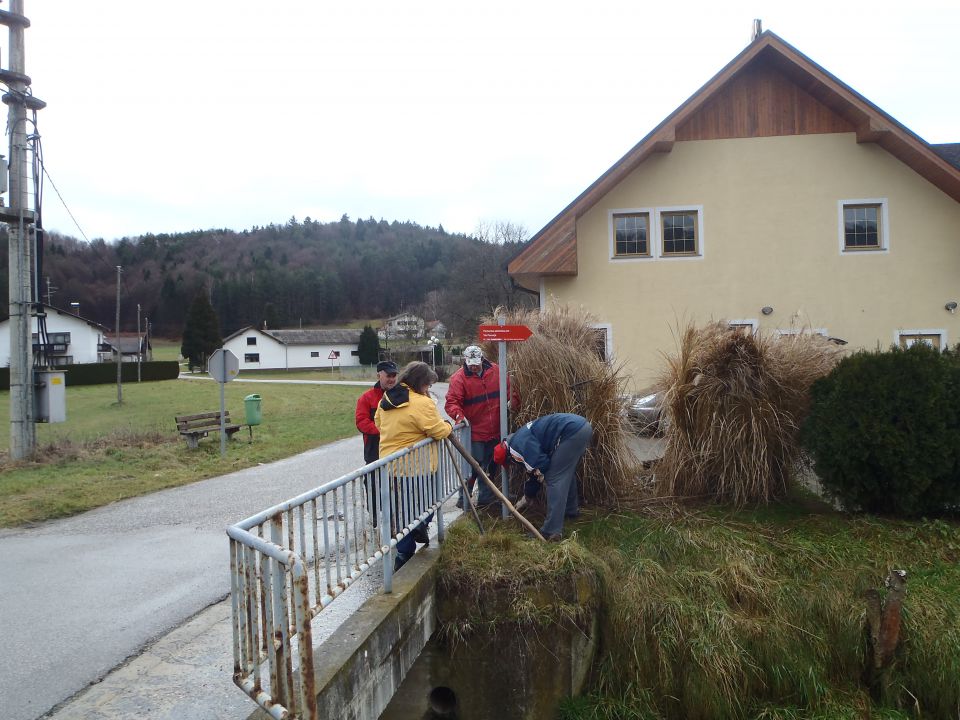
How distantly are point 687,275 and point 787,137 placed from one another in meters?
3.45

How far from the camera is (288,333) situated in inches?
3514

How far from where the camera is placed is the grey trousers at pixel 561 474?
675cm

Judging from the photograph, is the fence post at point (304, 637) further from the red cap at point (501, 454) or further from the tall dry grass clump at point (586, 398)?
the tall dry grass clump at point (586, 398)

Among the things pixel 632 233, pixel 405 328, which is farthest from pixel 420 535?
pixel 405 328

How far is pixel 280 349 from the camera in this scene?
86.6 meters

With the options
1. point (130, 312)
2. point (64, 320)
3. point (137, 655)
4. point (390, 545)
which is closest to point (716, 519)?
point (390, 545)

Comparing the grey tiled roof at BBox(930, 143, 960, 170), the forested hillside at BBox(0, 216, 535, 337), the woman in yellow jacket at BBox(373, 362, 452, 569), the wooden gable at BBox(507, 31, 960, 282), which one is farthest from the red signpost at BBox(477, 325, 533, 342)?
the forested hillside at BBox(0, 216, 535, 337)

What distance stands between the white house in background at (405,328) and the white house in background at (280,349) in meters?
4.81

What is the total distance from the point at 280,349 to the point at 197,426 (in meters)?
71.3

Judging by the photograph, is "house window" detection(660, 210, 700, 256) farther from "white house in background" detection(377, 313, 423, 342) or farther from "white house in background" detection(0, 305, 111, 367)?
"white house in background" detection(377, 313, 423, 342)

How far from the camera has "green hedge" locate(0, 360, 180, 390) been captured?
48.8 metres

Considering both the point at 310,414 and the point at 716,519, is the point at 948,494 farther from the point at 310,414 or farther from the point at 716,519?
the point at 310,414

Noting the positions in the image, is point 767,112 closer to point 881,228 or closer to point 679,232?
point 679,232

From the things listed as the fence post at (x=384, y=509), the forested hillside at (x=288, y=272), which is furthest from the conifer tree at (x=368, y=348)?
the fence post at (x=384, y=509)
